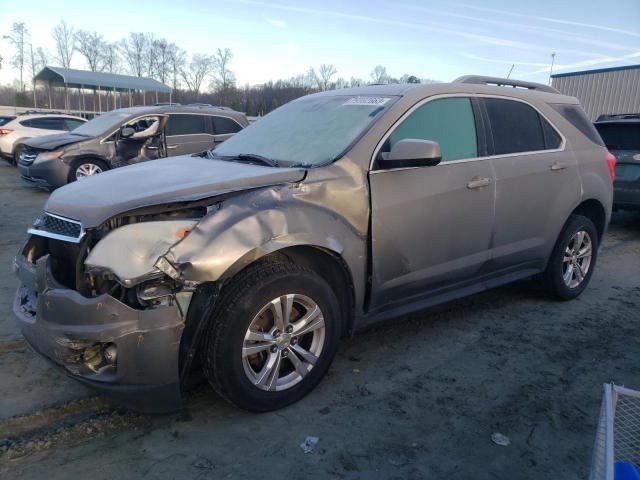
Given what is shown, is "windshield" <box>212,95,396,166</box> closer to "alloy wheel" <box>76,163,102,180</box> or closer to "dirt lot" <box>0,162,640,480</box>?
"dirt lot" <box>0,162,640,480</box>

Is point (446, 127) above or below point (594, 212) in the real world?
above

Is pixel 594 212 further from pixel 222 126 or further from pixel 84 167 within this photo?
pixel 84 167

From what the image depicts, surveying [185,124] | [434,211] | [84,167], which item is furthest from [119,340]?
[84,167]

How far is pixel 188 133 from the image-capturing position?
32.7ft

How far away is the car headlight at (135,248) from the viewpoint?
2.38 m

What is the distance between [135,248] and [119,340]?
441mm

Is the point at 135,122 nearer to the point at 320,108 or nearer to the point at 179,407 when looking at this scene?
the point at 320,108

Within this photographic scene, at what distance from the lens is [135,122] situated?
Answer: 10.1m

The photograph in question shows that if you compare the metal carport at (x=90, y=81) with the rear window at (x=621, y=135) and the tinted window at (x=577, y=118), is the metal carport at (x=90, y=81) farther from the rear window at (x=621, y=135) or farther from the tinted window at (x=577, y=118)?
the tinted window at (x=577, y=118)

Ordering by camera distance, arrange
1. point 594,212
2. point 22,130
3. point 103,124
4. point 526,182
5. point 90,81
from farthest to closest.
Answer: point 90,81 < point 22,130 < point 103,124 < point 594,212 < point 526,182

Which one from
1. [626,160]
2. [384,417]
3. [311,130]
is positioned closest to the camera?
[384,417]

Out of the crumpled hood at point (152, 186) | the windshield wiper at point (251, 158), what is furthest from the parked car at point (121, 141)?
the crumpled hood at point (152, 186)

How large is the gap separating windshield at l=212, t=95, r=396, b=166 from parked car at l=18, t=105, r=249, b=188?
19.9 feet

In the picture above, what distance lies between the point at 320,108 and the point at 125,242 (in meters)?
1.98
